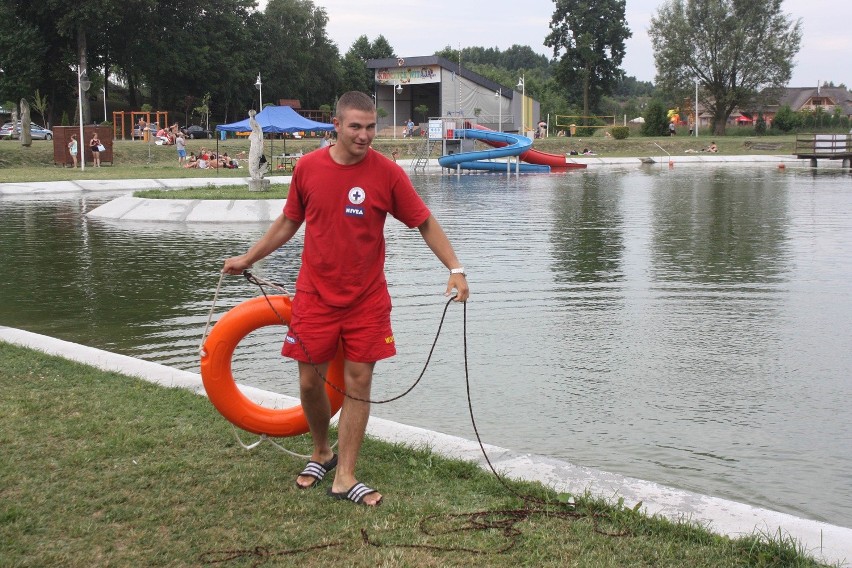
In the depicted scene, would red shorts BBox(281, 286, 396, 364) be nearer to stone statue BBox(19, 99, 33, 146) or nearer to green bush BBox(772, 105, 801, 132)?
stone statue BBox(19, 99, 33, 146)

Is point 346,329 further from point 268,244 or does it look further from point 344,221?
point 268,244

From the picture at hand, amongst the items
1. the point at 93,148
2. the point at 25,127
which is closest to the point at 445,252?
the point at 93,148

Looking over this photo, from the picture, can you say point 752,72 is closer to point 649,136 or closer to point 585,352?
point 649,136

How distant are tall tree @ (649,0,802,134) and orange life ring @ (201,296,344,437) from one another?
244 feet

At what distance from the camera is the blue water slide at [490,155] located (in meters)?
44.7

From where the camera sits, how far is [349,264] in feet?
15.0

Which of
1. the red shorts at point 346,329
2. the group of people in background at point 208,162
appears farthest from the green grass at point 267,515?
the group of people in background at point 208,162

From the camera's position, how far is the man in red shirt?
14.9 feet

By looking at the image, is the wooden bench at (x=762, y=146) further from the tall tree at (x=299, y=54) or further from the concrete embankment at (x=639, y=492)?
the concrete embankment at (x=639, y=492)

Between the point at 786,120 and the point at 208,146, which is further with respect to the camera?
the point at 786,120

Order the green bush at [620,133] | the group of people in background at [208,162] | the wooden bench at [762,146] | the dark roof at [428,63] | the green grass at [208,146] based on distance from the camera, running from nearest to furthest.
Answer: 1. the green grass at [208,146]
2. the group of people in background at [208,162]
3. the wooden bench at [762,146]
4. the green bush at [620,133]
5. the dark roof at [428,63]

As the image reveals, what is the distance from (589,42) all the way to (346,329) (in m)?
88.0

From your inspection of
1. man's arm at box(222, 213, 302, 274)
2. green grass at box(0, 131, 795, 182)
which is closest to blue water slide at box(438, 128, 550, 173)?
green grass at box(0, 131, 795, 182)

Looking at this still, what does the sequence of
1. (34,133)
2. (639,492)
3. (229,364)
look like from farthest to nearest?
(34,133), (229,364), (639,492)
